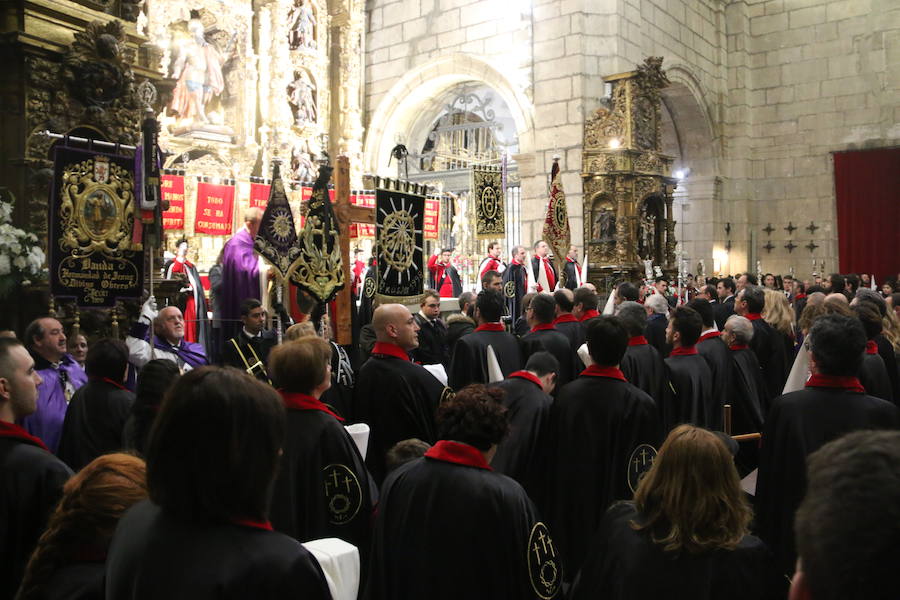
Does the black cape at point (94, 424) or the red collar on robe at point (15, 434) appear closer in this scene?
the red collar on robe at point (15, 434)

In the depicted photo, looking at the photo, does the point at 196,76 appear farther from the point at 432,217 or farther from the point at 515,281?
the point at 515,281

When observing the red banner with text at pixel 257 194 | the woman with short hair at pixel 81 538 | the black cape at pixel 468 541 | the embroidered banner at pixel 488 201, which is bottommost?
the black cape at pixel 468 541

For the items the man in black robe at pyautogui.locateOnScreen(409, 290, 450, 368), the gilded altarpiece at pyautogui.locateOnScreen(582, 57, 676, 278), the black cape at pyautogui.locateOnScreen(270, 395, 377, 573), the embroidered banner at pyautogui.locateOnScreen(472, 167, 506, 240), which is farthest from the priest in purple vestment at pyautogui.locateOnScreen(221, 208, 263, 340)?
the gilded altarpiece at pyautogui.locateOnScreen(582, 57, 676, 278)

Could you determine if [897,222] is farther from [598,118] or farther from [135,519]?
[135,519]

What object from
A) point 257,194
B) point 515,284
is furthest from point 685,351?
point 257,194

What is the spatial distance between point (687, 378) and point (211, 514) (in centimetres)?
398

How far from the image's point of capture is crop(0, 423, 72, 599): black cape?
240 centimetres

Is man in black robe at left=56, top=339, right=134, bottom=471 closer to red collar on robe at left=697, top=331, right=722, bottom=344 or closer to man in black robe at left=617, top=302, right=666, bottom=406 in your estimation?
man in black robe at left=617, top=302, right=666, bottom=406

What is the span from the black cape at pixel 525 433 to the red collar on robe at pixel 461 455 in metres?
1.46

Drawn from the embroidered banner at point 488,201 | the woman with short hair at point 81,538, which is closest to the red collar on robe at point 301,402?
the woman with short hair at point 81,538

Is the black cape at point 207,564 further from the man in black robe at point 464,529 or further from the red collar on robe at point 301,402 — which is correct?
the red collar on robe at point 301,402

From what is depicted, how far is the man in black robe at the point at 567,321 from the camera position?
252 inches

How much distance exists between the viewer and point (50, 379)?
418cm

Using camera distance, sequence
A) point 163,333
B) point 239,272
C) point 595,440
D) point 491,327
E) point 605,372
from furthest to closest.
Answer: point 239,272 → point 491,327 → point 163,333 → point 605,372 → point 595,440
